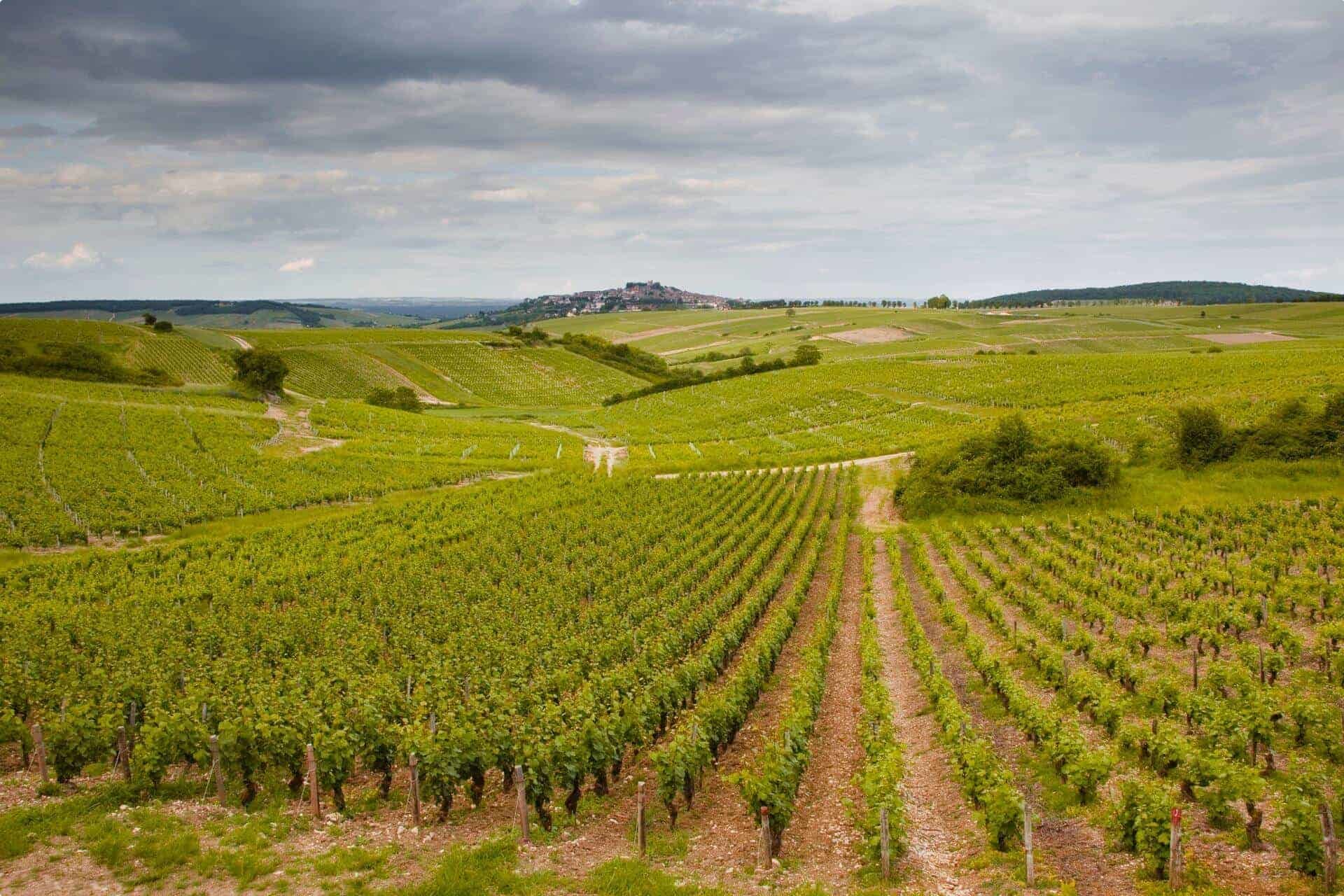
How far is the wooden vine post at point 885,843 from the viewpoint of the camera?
13086mm

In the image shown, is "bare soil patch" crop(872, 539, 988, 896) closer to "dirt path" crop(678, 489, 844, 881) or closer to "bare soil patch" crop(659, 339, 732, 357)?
"dirt path" crop(678, 489, 844, 881)

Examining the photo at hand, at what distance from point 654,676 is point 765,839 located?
24.8ft

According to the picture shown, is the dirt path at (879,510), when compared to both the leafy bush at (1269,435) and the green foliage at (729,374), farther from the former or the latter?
the green foliage at (729,374)

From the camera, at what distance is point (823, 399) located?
312ft

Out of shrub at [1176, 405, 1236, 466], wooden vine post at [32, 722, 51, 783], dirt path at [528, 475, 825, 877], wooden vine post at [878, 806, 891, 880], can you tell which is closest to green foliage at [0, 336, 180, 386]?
wooden vine post at [32, 722, 51, 783]

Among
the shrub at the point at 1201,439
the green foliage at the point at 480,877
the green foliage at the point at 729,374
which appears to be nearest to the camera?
the green foliage at the point at 480,877

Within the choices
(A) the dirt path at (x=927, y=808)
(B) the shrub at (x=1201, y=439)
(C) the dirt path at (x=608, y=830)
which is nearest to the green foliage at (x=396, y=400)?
(B) the shrub at (x=1201, y=439)

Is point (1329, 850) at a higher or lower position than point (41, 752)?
higher

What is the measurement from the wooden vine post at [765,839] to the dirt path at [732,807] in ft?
0.81

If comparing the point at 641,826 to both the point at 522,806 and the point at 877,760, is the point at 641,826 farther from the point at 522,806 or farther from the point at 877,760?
the point at 877,760

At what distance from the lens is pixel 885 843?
42.9ft

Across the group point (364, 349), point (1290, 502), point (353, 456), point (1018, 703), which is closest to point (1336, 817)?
point (1018, 703)

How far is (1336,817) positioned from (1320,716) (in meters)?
3.69

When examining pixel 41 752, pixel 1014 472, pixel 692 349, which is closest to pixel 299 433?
pixel 1014 472
